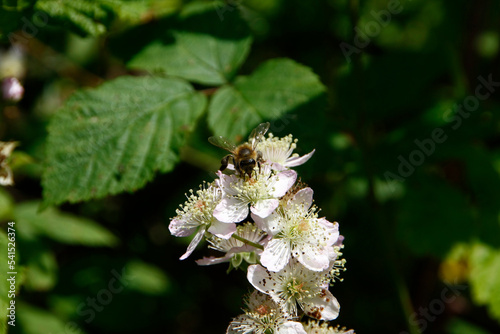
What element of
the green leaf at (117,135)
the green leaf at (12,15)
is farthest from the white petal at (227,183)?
the green leaf at (12,15)

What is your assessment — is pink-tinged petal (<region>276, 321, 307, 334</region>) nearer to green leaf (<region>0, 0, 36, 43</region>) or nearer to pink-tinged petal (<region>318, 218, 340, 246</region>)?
pink-tinged petal (<region>318, 218, 340, 246</region>)

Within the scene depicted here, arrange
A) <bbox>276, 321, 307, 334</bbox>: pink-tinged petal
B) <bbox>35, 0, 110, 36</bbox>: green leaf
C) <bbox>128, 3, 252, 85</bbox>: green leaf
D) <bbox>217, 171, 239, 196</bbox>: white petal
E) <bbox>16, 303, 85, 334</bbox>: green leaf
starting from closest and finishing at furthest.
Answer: <bbox>276, 321, 307, 334</bbox>: pink-tinged petal < <bbox>217, 171, 239, 196</bbox>: white petal < <bbox>35, 0, 110, 36</bbox>: green leaf < <bbox>128, 3, 252, 85</bbox>: green leaf < <bbox>16, 303, 85, 334</bbox>: green leaf

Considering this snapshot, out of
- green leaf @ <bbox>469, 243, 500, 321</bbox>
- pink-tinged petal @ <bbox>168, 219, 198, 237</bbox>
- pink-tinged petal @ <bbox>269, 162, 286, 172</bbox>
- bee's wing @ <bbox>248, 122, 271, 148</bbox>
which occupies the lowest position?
green leaf @ <bbox>469, 243, 500, 321</bbox>

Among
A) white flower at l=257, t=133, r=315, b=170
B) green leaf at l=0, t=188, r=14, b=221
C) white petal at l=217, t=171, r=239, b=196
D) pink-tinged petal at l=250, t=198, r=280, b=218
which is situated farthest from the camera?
green leaf at l=0, t=188, r=14, b=221

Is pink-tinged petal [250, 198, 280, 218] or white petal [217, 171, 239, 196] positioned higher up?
pink-tinged petal [250, 198, 280, 218]

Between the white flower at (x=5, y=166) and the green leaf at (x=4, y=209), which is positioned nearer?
the white flower at (x=5, y=166)

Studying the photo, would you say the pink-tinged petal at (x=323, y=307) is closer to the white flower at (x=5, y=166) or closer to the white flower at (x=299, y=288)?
the white flower at (x=299, y=288)

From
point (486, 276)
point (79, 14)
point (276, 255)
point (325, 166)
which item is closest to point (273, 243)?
point (276, 255)

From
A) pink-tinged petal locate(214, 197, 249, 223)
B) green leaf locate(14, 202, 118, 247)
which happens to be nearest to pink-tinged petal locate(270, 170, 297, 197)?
pink-tinged petal locate(214, 197, 249, 223)
